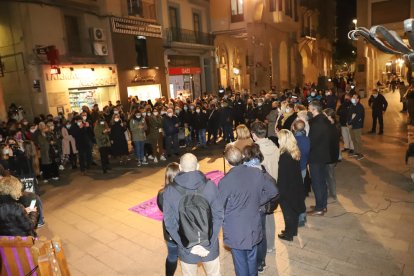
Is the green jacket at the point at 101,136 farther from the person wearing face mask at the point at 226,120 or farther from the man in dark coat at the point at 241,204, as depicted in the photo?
the man in dark coat at the point at 241,204

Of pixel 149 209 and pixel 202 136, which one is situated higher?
pixel 202 136

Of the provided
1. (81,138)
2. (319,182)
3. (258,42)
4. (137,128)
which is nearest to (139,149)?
(137,128)

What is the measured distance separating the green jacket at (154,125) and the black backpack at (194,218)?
8.21 metres

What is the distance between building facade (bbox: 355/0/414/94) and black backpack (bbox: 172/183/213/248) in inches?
983

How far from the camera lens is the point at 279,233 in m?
6.03

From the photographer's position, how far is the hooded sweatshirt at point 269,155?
211 inches

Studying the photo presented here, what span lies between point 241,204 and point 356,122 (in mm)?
7807

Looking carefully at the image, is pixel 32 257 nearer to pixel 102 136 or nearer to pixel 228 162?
pixel 228 162

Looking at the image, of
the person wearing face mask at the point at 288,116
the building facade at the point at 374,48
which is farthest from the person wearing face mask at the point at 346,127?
the building facade at the point at 374,48

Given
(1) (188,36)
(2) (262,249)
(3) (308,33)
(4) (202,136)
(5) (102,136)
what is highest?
(3) (308,33)

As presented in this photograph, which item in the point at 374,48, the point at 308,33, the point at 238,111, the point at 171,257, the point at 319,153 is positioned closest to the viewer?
the point at 171,257

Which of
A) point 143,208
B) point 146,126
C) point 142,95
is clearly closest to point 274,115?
point 146,126

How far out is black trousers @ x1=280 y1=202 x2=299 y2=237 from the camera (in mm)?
5355

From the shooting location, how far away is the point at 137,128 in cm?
1101
